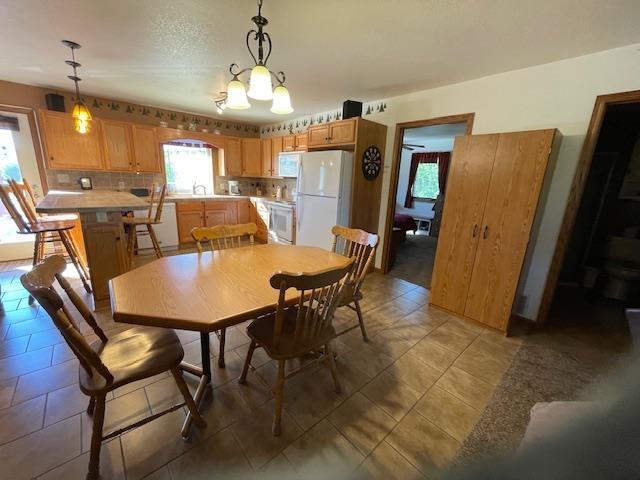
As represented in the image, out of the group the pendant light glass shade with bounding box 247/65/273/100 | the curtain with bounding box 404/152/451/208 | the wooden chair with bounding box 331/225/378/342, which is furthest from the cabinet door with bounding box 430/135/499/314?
the curtain with bounding box 404/152/451/208

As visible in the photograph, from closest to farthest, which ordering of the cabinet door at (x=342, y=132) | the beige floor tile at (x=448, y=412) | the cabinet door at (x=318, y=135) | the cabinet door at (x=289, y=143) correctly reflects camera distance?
1. the beige floor tile at (x=448, y=412)
2. the cabinet door at (x=342, y=132)
3. the cabinet door at (x=318, y=135)
4. the cabinet door at (x=289, y=143)

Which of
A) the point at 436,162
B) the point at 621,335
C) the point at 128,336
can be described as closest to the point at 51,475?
the point at 128,336

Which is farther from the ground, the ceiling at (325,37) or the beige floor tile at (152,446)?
the ceiling at (325,37)

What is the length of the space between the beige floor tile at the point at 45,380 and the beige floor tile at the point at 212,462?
3.36 feet

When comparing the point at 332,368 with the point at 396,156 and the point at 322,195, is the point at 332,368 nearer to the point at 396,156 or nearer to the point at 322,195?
the point at 322,195

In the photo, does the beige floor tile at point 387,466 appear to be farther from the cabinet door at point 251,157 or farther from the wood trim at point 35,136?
the wood trim at point 35,136

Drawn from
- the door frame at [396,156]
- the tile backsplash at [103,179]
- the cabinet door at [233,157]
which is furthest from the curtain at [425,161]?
the tile backsplash at [103,179]

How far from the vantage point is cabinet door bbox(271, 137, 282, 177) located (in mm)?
4857

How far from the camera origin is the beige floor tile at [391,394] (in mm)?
1558

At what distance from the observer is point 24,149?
11.4 ft

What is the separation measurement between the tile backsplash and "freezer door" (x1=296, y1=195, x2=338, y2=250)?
9.39ft

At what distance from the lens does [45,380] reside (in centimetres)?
164

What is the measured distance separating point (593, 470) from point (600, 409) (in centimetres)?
10

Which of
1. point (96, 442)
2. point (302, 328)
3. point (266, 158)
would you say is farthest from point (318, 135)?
point (96, 442)
